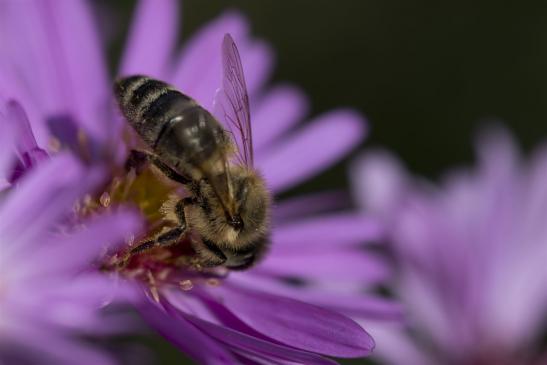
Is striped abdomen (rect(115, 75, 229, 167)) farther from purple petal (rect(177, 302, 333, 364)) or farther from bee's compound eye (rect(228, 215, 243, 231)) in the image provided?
purple petal (rect(177, 302, 333, 364))

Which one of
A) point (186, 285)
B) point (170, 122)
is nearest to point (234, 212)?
point (170, 122)

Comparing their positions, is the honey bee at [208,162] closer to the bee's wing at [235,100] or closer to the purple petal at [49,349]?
the bee's wing at [235,100]

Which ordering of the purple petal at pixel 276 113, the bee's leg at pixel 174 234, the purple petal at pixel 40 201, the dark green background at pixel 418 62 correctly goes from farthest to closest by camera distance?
the dark green background at pixel 418 62 < the purple petal at pixel 276 113 < the bee's leg at pixel 174 234 < the purple petal at pixel 40 201

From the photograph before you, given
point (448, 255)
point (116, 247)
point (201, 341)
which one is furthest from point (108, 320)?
point (448, 255)

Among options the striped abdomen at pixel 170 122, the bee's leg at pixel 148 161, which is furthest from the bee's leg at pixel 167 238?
the striped abdomen at pixel 170 122

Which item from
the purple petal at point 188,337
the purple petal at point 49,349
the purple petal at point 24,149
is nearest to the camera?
the purple petal at point 49,349

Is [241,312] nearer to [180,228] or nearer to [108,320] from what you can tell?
[180,228]

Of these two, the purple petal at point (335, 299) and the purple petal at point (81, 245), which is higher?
the purple petal at point (335, 299)
